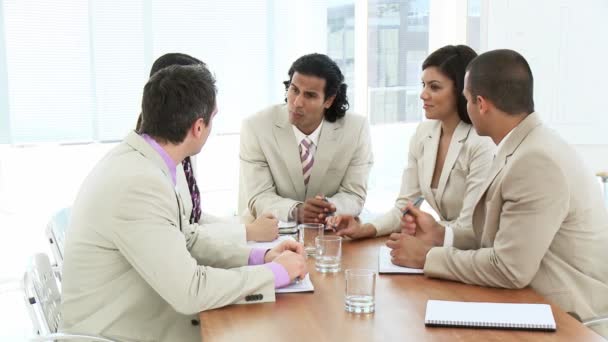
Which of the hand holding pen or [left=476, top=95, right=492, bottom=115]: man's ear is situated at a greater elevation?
[left=476, top=95, right=492, bottom=115]: man's ear

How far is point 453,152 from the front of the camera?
326cm

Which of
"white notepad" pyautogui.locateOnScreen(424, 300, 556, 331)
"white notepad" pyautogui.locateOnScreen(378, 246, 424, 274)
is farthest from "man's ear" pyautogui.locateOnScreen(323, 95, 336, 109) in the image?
"white notepad" pyautogui.locateOnScreen(424, 300, 556, 331)

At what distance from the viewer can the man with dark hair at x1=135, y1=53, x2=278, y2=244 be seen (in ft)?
9.50

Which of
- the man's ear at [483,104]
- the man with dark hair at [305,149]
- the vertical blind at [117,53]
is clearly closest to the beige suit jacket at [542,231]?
the man's ear at [483,104]

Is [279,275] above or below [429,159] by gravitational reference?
below

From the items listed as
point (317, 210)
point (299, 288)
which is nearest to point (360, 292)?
point (299, 288)

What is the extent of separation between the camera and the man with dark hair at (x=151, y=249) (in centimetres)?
208

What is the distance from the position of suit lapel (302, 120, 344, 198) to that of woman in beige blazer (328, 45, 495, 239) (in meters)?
0.49

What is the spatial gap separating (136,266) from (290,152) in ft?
5.66

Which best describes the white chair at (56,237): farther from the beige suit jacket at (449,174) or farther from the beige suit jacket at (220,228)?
the beige suit jacket at (449,174)

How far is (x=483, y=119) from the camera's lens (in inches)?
100

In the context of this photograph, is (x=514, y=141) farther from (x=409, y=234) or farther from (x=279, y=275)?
(x=279, y=275)

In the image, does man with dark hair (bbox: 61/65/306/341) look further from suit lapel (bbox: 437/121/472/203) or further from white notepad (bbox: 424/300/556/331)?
suit lapel (bbox: 437/121/472/203)

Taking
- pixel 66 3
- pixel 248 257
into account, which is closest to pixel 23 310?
pixel 66 3
